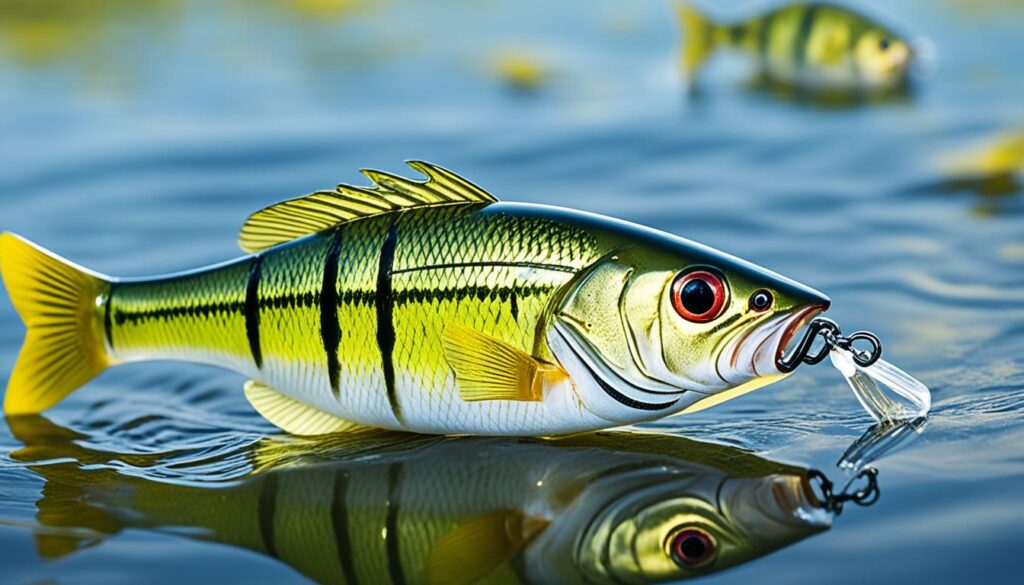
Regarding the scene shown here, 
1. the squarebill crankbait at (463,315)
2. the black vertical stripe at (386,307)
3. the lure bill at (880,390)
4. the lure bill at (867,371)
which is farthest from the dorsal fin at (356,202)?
the lure bill at (880,390)

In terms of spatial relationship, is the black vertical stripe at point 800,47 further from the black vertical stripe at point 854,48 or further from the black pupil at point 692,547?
the black pupil at point 692,547

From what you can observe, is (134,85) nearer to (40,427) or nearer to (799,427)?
(40,427)

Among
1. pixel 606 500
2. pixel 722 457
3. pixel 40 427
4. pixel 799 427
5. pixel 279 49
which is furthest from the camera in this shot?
pixel 279 49

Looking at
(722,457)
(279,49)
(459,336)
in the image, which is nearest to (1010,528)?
(722,457)

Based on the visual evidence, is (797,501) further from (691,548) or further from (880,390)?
(880,390)

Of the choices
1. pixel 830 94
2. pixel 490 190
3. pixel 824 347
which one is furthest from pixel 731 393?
pixel 830 94
